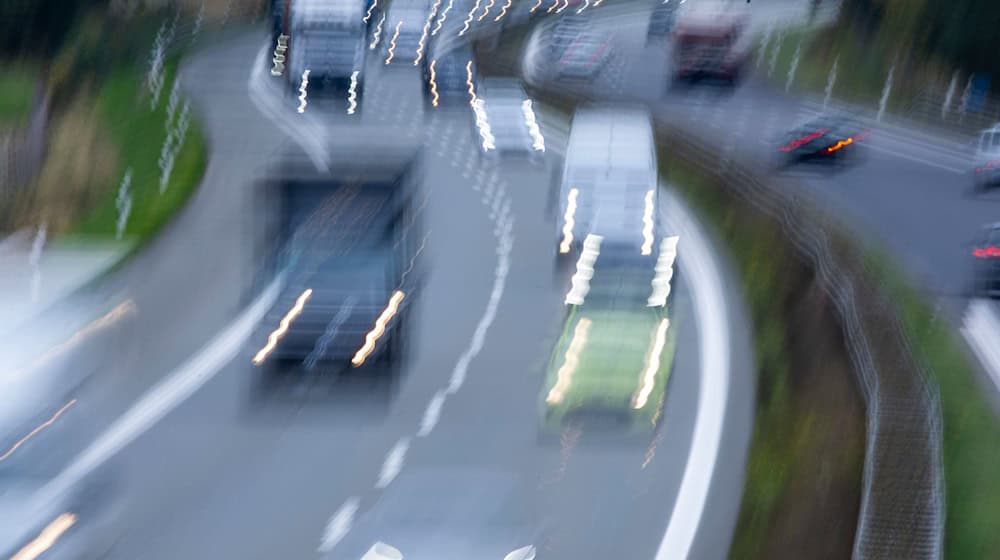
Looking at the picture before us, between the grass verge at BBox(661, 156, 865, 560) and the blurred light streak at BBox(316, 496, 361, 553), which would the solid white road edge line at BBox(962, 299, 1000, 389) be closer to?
the grass verge at BBox(661, 156, 865, 560)

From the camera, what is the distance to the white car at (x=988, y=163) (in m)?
34.9

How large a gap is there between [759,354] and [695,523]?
663cm

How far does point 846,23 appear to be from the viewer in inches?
2261

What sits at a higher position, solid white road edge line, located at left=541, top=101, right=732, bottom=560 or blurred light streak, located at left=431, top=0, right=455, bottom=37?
solid white road edge line, located at left=541, top=101, right=732, bottom=560

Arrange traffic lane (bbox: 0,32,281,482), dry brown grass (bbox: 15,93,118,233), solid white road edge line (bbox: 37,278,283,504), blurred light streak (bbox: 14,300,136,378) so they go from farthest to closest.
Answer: dry brown grass (bbox: 15,93,118,233) → traffic lane (bbox: 0,32,281,482) → blurred light streak (bbox: 14,300,136,378) → solid white road edge line (bbox: 37,278,283,504)

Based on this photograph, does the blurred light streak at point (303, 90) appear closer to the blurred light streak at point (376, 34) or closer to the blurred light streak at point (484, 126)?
the blurred light streak at point (484, 126)

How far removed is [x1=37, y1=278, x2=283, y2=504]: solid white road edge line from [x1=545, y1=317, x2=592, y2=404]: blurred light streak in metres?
4.50

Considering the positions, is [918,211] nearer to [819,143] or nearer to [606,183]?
[819,143]

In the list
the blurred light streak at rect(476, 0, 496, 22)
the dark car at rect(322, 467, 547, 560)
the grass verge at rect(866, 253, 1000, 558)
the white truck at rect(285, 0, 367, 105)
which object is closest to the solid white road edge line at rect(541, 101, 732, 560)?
the grass verge at rect(866, 253, 1000, 558)

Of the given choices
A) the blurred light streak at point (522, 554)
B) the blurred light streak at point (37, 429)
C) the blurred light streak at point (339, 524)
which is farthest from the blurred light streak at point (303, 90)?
the blurred light streak at point (522, 554)

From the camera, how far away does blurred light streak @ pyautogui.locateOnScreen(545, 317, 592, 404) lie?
65.6ft

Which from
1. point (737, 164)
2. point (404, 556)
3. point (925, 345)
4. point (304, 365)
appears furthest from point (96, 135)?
point (404, 556)

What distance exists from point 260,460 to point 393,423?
209cm

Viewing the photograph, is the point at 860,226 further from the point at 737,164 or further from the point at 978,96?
the point at 978,96
